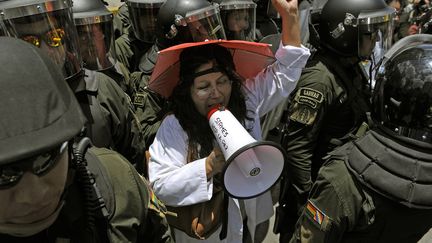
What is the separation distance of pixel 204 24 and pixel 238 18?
2.74 feet

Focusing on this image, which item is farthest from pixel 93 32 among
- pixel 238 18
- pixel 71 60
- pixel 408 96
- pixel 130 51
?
pixel 408 96

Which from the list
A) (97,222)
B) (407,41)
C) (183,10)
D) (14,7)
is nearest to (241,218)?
(97,222)

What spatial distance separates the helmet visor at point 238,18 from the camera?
376cm

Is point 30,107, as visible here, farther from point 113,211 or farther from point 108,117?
point 108,117

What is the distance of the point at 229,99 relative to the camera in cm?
215

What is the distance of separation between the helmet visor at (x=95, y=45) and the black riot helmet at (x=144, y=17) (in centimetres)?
93

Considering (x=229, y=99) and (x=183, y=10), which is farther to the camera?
(x=183, y=10)

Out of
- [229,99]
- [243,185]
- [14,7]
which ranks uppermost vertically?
[14,7]

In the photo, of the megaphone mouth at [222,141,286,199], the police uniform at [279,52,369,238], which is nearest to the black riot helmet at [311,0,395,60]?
the police uniform at [279,52,369,238]

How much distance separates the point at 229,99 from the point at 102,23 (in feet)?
5.33

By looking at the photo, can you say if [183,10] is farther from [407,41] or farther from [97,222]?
[97,222]

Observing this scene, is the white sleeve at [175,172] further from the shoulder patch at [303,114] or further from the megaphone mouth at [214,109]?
the shoulder patch at [303,114]

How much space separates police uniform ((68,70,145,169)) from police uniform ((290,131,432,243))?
49.9 inches

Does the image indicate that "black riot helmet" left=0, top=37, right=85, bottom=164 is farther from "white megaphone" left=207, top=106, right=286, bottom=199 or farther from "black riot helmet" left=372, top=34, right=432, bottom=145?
"black riot helmet" left=372, top=34, right=432, bottom=145
